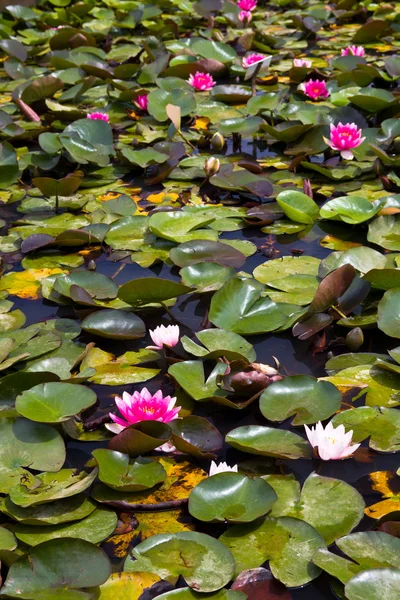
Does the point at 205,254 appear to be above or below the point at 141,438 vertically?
below

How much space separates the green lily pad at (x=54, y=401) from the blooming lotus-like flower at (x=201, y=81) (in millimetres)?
3460

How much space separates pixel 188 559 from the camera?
1.60 meters

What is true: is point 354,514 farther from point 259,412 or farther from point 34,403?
point 34,403

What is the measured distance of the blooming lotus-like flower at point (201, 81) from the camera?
499 centimetres

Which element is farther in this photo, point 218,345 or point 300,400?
point 218,345

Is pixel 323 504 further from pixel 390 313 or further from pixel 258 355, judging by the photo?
pixel 390 313

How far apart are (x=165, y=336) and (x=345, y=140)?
1.93 m

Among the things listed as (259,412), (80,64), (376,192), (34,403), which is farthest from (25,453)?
(80,64)

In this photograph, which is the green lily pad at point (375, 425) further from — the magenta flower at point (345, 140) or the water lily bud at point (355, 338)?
the magenta flower at point (345, 140)

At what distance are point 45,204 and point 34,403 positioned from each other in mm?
1798

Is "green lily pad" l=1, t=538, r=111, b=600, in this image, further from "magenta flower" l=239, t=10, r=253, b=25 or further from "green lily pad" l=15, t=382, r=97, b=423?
"magenta flower" l=239, t=10, r=253, b=25

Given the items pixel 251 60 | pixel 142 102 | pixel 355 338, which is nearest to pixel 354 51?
pixel 251 60

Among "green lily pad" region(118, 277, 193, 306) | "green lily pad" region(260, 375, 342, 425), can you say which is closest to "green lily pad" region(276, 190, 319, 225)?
"green lily pad" region(118, 277, 193, 306)

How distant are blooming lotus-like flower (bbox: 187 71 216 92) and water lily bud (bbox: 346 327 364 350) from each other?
3163 millimetres
